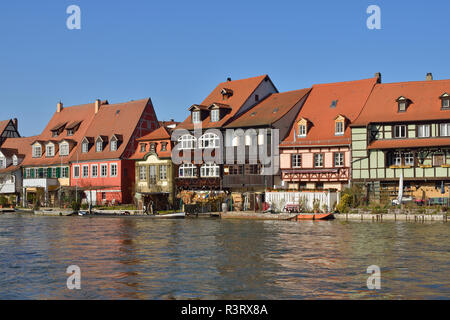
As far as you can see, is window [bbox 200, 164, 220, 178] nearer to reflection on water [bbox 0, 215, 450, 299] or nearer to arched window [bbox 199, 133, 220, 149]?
arched window [bbox 199, 133, 220, 149]

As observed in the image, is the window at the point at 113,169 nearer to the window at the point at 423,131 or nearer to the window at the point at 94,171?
the window at the point at 94,171

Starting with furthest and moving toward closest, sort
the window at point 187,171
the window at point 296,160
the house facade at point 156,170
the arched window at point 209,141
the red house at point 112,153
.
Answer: the red house at point 112,153 → the house facade at point 156,170 → the window at point 187,171 → the arched window at point 209,141 → the window at point 296,160

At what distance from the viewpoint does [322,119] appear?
198 feet

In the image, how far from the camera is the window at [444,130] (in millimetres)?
51906

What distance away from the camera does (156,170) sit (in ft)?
224

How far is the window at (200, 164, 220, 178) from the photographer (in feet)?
209

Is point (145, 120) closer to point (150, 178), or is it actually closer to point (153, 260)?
point (150, 178)

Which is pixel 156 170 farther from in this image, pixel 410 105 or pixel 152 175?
pixel 410 105

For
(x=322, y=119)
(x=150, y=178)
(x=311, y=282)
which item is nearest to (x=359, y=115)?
(x=322, y=119)

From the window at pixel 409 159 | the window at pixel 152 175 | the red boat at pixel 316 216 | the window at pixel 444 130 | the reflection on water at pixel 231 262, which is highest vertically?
the window at pixel 444 130

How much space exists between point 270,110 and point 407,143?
1649cm

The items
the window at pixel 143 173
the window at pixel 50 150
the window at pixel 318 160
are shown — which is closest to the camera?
the window at pixel 318 160

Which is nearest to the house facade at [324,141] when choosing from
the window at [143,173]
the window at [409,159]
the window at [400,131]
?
the window at [400,131]

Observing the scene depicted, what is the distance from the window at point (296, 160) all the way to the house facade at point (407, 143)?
5.86m
